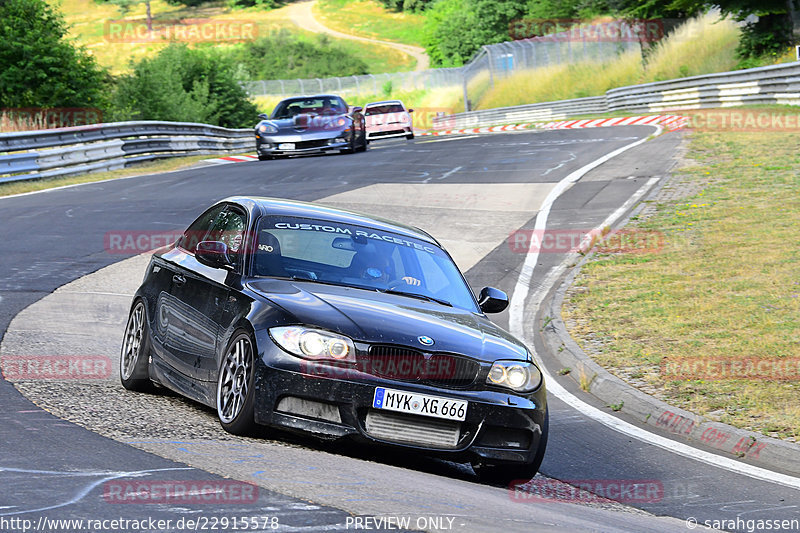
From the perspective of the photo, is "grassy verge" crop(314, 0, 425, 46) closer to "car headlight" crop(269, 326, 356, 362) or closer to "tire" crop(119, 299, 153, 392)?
"tire" crop(119, 299, 153, 392)

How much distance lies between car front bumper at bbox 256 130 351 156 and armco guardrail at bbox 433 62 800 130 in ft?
43.0

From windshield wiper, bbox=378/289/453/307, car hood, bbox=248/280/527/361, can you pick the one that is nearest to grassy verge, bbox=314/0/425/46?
windshield wiper, bbox=378/289/453/307

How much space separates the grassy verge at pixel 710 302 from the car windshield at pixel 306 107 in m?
12.5

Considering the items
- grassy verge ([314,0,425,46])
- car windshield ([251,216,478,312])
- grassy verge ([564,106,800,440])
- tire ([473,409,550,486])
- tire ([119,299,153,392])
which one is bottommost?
grassy verge ([564,106,800,440])

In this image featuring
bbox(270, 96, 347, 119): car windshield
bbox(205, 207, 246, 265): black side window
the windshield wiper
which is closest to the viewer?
the windshield wiper

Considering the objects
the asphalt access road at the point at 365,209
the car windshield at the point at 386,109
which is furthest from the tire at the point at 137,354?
the car windshield at the point at 386,109

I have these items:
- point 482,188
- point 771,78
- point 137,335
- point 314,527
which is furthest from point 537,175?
point 314,527

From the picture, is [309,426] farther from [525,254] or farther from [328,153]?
[328,153]

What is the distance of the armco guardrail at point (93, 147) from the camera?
76.3ft

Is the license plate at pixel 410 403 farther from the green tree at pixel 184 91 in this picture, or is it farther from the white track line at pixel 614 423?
the green tree at pixel 184 91

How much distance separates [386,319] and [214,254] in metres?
1.60

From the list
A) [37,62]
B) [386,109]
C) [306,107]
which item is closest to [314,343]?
[306,107]

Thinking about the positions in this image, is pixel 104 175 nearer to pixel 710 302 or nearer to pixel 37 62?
pixel 37 62

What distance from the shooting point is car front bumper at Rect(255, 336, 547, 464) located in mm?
5848
